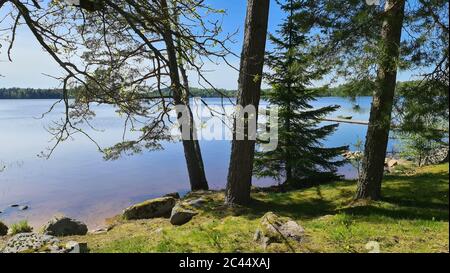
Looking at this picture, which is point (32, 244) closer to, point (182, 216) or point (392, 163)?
point (182, 216)

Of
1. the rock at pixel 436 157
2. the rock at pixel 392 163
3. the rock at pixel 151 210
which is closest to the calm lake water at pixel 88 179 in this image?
the rock at pixel 151 210

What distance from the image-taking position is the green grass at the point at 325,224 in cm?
529

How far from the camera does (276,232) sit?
542 cm

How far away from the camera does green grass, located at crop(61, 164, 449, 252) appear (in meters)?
5.29

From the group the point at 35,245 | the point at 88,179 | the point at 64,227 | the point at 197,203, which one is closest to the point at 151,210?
the point at 197,203

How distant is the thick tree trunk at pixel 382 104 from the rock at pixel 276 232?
8.95ft

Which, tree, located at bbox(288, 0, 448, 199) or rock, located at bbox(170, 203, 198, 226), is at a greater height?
tree, located at bbox(288, 0, 448, 199)

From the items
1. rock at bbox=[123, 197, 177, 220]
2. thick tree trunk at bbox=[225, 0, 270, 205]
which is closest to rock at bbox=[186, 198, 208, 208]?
thick tree trunk at bbox=[225, 0, 270, 205]

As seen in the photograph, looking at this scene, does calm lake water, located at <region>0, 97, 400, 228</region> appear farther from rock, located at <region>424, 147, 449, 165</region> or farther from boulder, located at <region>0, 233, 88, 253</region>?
boulder, located at <region>0, 233, 88, 253</region>

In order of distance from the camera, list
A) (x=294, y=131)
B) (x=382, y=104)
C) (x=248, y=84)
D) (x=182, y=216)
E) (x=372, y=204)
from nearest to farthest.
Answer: (x=382, y=104)
(x=372, y=204)
(x=248, y=84)
(x=182, y=216)
(x=294, y=131)

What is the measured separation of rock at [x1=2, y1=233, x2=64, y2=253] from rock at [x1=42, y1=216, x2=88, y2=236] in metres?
3.80
